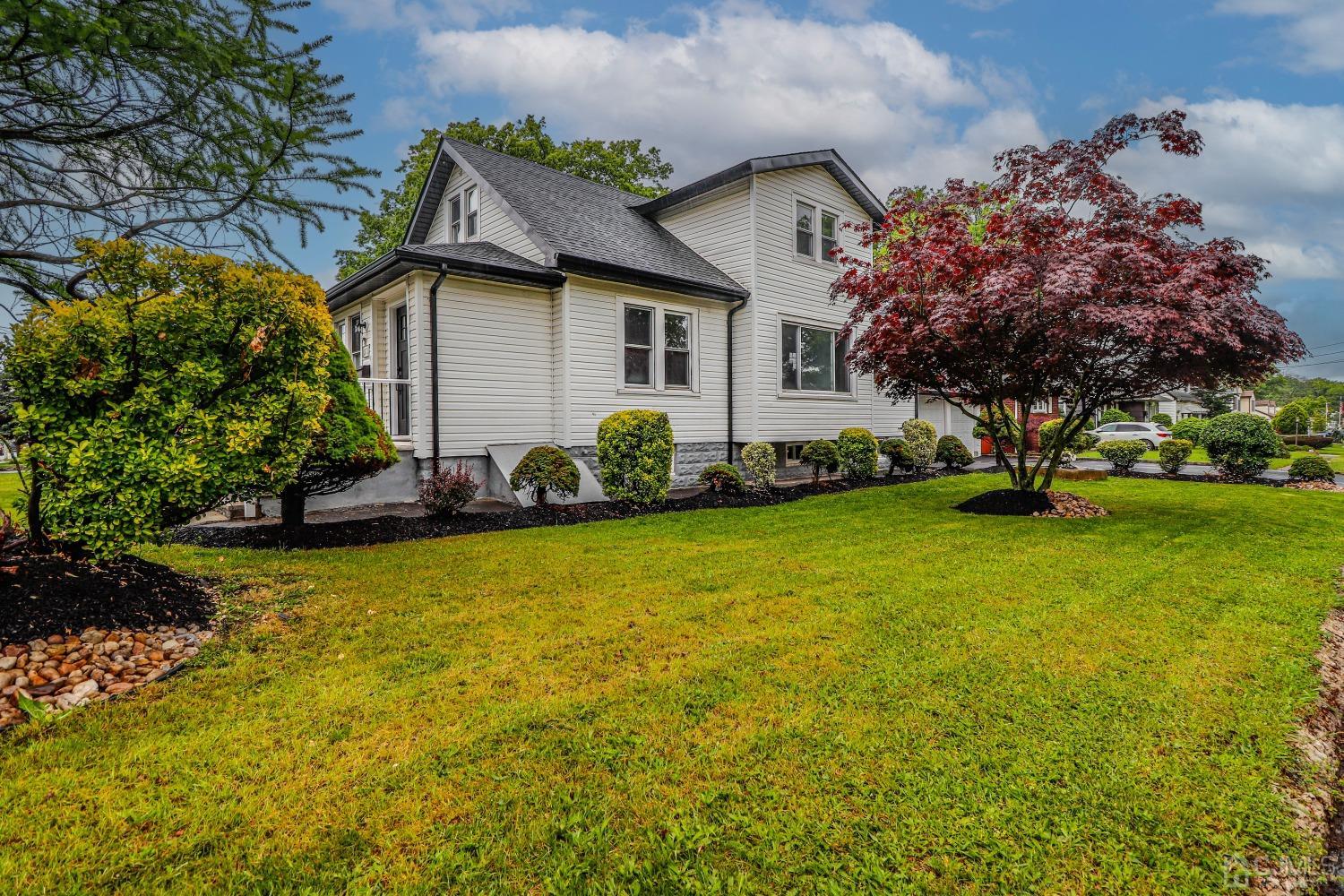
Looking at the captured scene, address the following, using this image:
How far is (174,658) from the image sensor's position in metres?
3.34

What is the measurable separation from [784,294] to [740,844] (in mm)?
12295

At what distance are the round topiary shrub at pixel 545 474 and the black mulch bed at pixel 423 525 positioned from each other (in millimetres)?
320

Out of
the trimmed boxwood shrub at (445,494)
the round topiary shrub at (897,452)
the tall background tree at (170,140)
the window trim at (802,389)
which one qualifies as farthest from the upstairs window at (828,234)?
the tall background tree at (170,140)

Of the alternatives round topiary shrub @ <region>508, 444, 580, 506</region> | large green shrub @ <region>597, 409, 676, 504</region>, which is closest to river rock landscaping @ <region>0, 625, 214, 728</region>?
round topiary shrub @ <region>508, 444, 580, 506</region>

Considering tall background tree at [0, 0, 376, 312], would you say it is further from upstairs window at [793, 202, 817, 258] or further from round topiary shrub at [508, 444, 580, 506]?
upstairs window at [793, 202, 817, 258]

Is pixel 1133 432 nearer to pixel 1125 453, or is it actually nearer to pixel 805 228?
pixel 1125 453

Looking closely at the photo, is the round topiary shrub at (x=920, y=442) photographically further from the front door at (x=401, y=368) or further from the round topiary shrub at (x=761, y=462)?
the front door at (x=401, y=368)

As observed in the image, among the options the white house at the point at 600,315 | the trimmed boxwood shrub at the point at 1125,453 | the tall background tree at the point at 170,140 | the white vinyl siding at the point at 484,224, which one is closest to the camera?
the tall background tree at the point at 170,140

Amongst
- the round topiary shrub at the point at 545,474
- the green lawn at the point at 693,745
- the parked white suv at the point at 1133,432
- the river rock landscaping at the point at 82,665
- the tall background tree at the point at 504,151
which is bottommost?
the green lawn at the point at 693,745

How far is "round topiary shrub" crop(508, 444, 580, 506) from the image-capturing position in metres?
8.66

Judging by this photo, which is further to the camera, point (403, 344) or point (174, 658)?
point (403, 344)

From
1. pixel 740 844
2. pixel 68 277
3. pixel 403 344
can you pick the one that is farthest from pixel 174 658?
pixel 403 344

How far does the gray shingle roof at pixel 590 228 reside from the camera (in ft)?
34.8

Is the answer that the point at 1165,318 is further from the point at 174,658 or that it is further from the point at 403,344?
the point at 403,344
